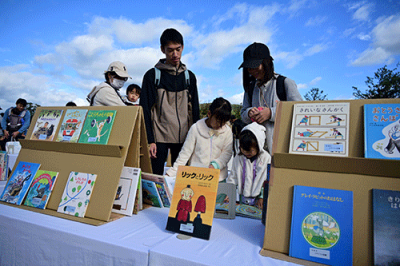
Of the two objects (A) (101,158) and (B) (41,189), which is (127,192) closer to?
(A) (101,158)

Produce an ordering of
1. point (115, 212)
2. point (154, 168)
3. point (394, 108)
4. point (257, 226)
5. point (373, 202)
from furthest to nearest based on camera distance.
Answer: point (154, 168) < point (115, 212) < point (257, 226) < point (394, 108) < point (373, 202)

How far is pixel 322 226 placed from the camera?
0.90 m

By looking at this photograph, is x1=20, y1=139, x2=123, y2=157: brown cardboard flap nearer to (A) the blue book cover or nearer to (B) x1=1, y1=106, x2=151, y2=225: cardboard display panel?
(B) x1=1, y1=106, x2=151, y2=225: cardboard display panel

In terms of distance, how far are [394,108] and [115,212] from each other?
1.51 meters

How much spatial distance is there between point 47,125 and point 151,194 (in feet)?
3.23

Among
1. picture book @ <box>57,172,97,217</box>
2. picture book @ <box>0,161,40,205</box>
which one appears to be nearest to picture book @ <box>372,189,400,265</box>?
picture book @ <box>57,172,97,217</box>

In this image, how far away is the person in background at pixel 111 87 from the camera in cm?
211

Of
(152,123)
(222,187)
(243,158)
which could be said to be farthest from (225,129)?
(222,187)

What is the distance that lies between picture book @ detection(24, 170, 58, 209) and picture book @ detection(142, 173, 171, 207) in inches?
23.1

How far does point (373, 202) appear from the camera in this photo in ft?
2.83

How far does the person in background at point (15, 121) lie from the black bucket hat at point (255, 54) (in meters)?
5.49

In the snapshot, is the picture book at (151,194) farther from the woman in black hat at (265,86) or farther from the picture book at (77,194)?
the woman in black hat at (265,86)

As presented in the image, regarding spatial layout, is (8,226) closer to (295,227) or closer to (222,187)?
(222,187)

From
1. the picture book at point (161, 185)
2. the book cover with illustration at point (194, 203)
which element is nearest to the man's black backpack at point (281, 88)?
the book cover with illustration at point (194, 203)
